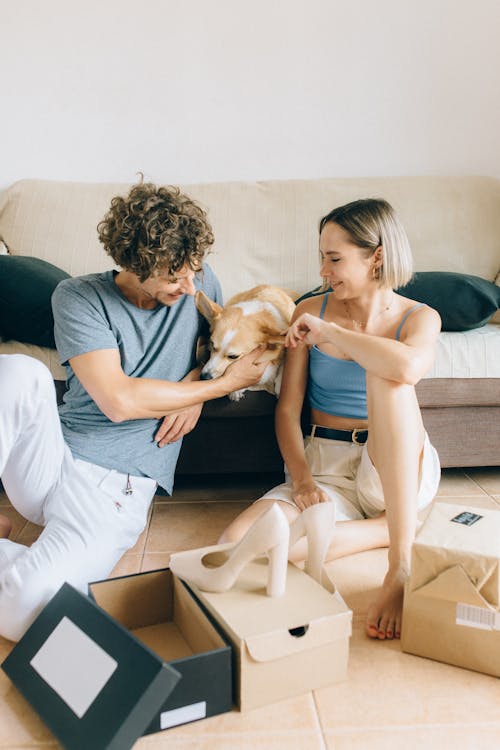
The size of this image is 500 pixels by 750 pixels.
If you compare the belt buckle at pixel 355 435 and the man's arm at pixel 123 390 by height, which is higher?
the man's arm at pixel 123 390

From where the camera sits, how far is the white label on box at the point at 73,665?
3.52 feet

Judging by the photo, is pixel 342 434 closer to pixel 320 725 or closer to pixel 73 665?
pixel 320 725

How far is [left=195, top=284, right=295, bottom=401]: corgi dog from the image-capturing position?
71.7 inches

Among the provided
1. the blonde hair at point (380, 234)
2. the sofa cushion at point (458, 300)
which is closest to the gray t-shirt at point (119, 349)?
the blonde hair at point (380, 234)

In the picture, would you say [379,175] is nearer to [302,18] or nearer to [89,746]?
[302,18]

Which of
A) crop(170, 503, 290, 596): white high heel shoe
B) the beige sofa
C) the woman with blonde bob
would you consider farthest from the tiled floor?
the beige sofa

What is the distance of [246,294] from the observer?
2.01 m

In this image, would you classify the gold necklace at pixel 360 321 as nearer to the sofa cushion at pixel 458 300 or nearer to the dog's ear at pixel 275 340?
the dog's ear at pixel 275 340

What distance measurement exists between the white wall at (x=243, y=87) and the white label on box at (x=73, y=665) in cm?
218

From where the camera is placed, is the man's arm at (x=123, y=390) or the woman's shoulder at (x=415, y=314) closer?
the man's arm at (x=123, y=390)

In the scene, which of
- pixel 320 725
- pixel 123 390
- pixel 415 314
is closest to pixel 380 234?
pixel 415 314

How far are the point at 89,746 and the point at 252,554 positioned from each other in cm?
41

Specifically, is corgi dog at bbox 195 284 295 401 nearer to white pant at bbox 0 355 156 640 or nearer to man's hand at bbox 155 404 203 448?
man's hand at bbox 155 404 203 448

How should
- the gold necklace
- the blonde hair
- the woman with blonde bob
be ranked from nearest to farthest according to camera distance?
the woman with blonde bob → the blonde hair → the gold necklace
